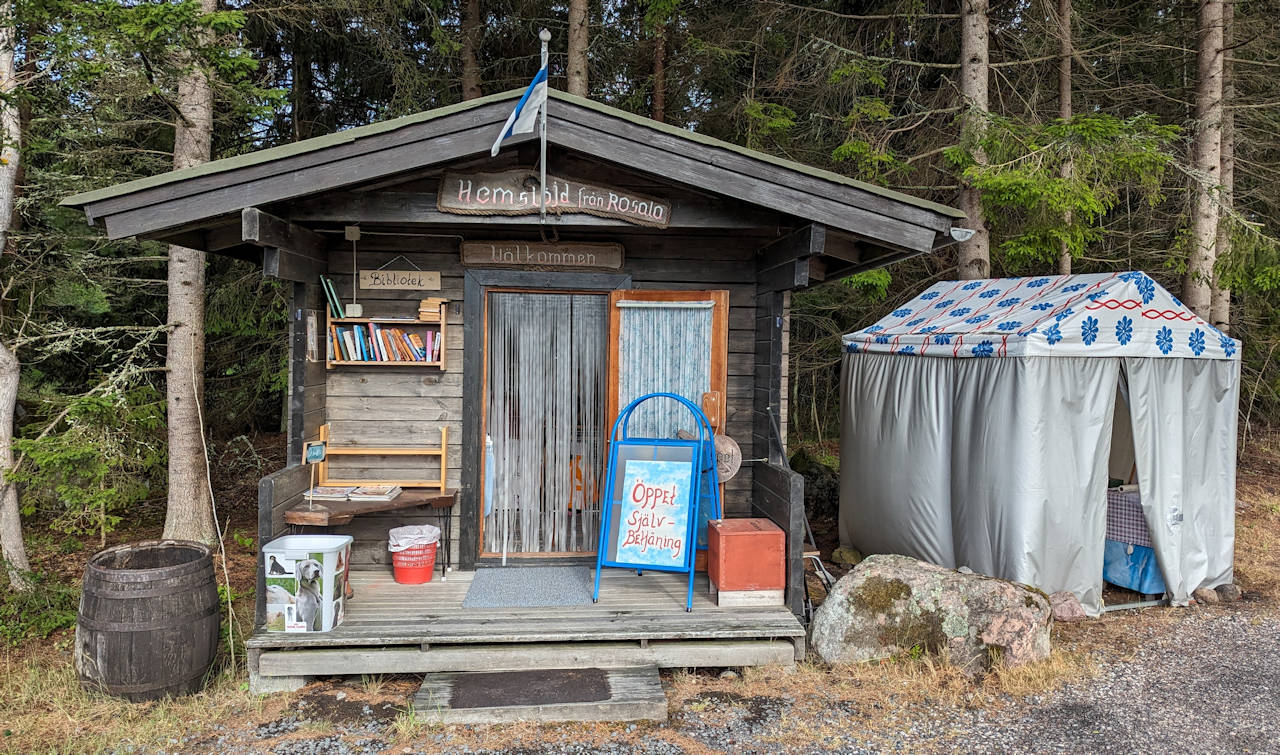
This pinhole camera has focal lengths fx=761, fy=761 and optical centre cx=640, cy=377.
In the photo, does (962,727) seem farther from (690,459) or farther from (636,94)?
(636,94)

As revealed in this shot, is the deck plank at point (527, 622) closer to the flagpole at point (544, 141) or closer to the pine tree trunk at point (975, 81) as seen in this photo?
the flagpole at point (544, 141)

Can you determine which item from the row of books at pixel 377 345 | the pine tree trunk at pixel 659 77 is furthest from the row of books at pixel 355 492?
the pine tree trunk at pixel 659 77

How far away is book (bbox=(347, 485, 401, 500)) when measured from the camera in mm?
4656

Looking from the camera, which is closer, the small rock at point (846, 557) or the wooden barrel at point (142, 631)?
the wooden barrel at point (142, 631)

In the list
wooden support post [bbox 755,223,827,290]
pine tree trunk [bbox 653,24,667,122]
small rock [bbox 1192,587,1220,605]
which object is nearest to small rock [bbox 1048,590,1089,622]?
small rock [bbox 1192,587,1220,605]

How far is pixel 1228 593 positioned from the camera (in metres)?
5.66

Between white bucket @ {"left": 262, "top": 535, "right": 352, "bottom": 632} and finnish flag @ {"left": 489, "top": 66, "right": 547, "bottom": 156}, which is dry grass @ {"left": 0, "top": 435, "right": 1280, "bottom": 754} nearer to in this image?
white bucket @ {"left": 262, "top": 535, "right": 352, "bottom": 632}

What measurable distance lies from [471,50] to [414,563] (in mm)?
6742

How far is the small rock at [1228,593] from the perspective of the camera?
5637 mm

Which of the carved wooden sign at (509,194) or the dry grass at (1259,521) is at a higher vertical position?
the carved wooden sign at (509,194)

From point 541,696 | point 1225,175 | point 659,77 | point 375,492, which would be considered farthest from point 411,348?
point 1225,175

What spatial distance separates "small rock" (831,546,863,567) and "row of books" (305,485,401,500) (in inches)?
151

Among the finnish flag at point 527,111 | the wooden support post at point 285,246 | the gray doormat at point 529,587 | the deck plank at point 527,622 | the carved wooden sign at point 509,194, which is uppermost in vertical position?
the finnish flag at point 527,111

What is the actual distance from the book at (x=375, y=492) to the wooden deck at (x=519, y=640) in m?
0.61
